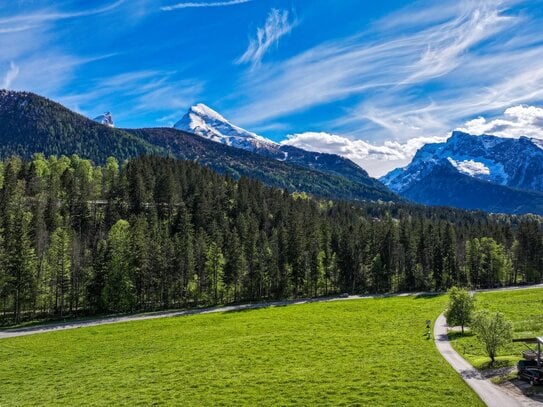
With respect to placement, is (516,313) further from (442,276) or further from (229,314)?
(442,276)

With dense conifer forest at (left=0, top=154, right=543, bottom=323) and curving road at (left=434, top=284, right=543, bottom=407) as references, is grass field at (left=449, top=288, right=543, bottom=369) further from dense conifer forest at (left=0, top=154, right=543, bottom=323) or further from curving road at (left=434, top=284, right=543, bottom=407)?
dense conifer forest at (left=0, top=154, right=543, bottom=323)

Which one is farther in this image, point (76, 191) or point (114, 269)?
point (76, 191)

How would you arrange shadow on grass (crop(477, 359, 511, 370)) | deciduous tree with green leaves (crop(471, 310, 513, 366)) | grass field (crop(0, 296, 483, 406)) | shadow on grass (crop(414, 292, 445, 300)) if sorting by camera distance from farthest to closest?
shadow on grass (crop(414, 292, 445, 300)) → deciduous tree with green leaves (crop(471, 310, 513, 366)) → shadow on grass (crop(477, 359, 511, 370)) → grass field (crop(0, 296, 483, 406))

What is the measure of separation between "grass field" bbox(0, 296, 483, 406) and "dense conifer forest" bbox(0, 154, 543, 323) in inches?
1032

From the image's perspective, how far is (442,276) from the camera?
144625 mm

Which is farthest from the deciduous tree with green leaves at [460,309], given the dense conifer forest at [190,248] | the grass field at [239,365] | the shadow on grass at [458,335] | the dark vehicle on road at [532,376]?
the dense conifer forest at [190,248]

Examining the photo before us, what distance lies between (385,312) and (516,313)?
77.8ft

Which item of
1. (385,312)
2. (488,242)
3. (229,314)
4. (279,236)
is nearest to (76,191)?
(279,236)

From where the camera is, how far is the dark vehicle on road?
36.3 metres

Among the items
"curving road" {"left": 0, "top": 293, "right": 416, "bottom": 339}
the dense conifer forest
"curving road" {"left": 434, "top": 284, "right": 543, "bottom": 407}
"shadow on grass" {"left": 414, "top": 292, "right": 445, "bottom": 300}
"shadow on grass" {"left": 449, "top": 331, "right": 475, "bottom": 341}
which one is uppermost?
the dense conifer forest

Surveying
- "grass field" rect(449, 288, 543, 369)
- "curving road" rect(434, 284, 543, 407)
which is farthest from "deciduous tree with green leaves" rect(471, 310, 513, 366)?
"curving road" rect(434, 284, 543, 407)

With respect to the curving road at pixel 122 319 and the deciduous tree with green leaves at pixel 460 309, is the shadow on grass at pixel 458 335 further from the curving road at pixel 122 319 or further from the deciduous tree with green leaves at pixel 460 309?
the curving road at pixel 122 319

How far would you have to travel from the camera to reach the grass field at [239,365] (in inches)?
1474

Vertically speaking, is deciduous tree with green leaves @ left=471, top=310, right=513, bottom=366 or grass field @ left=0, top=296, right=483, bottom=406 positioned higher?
deciduous tree with green leaves @ left=471, top=310, right=513, bottom=366
